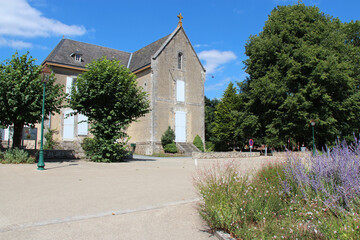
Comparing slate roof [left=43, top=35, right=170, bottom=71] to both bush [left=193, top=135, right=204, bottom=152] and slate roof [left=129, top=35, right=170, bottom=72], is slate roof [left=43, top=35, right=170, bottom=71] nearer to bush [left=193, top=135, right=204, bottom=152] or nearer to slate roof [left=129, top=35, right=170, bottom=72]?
slate roof [left=129, top=35, right=170, bottom=72]

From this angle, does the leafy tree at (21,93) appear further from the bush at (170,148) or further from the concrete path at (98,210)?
the bush at (170,148)

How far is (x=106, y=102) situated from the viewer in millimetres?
15531

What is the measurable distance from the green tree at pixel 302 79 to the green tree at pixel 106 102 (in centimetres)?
1169

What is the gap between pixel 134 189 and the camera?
291 inches

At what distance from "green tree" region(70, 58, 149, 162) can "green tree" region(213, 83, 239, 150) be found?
21.5m

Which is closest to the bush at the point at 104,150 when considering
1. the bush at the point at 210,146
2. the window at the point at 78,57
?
the window at the point at 78,57

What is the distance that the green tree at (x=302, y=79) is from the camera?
67.5 feet

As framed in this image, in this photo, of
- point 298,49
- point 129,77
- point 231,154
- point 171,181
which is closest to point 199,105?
point 231,154

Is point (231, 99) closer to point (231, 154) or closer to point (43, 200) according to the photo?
point (231, 154)

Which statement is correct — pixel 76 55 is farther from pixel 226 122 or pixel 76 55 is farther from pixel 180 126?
pixel 226 122

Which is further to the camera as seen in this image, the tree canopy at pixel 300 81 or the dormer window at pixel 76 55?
the dormer window at pixel 76 55

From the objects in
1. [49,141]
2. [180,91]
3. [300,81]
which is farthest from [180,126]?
[49,141]

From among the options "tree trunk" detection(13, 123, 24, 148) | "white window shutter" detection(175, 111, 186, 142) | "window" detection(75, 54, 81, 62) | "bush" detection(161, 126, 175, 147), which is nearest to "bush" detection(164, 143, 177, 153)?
"bush" detection(161, 126, 175, 147)

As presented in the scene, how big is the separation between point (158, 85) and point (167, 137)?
530cm
